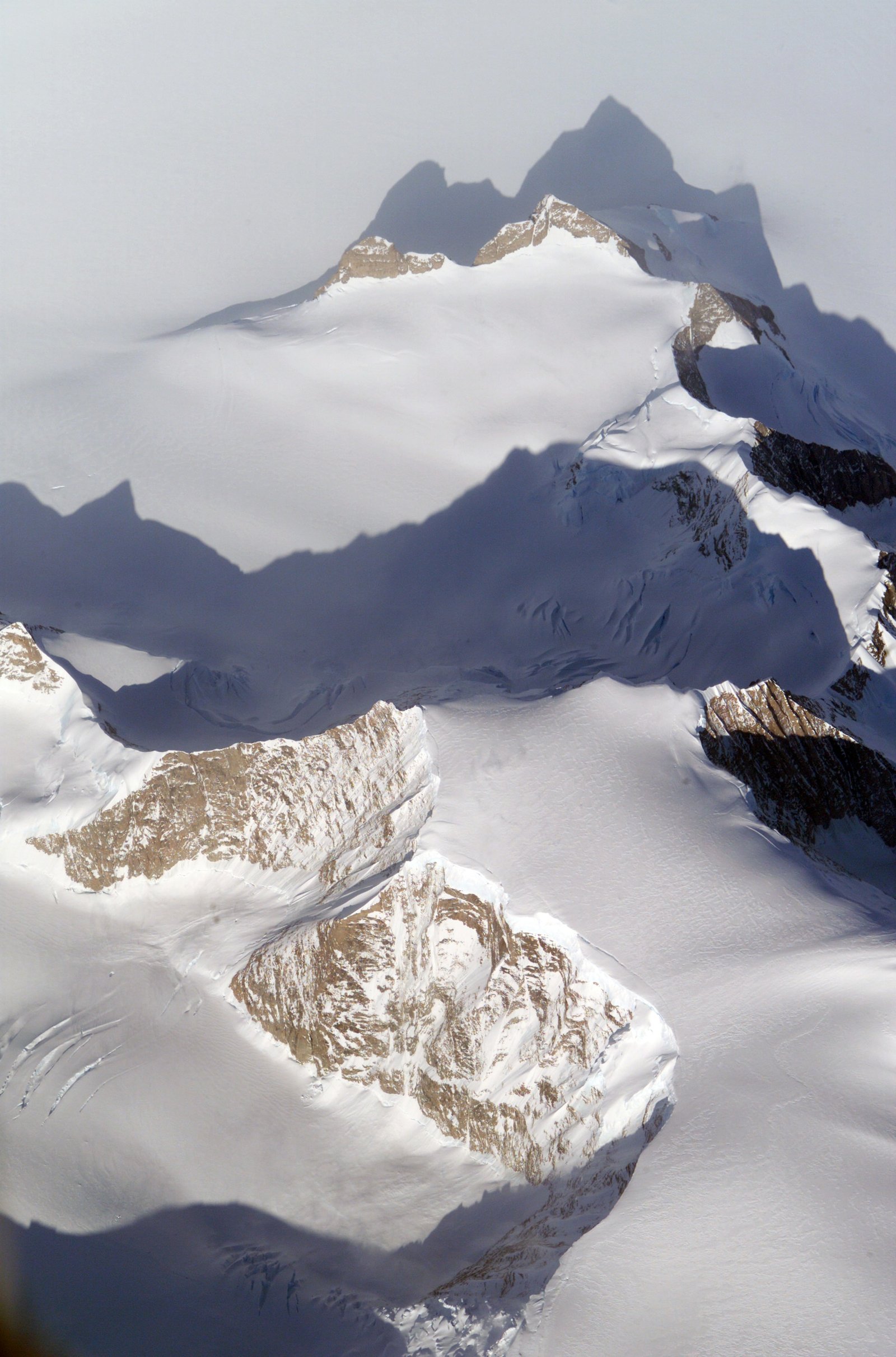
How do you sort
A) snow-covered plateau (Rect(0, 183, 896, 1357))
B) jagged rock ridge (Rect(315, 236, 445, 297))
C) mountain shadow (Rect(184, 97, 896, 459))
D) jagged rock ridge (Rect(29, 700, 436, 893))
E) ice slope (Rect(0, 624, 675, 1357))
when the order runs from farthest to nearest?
jagged rock ridge (Rect(315, 236, 445, 297))
mountain shadow (Rect(184, 97, 896, 459))
jagged rock ridge (Rect(29, 700, 436, 893))
ice slope (Rect(0, 624, 675, 1357))
snow-covered plateau (Rect(0, 183, 896, 1357))

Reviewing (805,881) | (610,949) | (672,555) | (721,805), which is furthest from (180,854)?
(672,555)

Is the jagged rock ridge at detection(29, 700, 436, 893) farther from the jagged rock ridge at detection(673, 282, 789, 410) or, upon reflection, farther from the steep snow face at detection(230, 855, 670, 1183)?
the jagged rock ridge at detection(673, 282, 789, 410)

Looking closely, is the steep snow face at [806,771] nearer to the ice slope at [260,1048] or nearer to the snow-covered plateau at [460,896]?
the snow-covered plateau at [460,896]

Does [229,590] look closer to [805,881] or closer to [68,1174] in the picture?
[68,1174]

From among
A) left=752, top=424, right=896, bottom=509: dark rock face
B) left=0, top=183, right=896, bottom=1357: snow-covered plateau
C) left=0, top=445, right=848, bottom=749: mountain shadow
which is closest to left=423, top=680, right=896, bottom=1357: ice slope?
left=0, top=183, right=896, bottom=1357: snow-covered plateau

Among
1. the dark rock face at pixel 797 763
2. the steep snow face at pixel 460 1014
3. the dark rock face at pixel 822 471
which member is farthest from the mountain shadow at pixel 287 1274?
the dark rock face at pixel 822 471

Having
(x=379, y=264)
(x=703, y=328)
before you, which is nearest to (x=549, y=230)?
(x=379, y=264)

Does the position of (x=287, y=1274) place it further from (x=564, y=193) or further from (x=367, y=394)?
(x=564, y=193)
